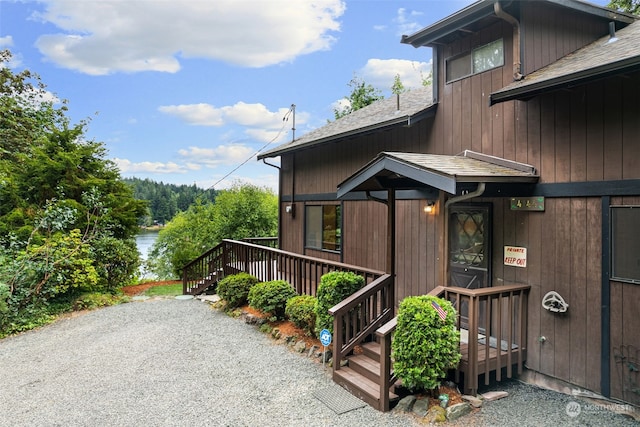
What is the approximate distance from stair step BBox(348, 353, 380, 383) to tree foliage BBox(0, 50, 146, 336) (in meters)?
6.68

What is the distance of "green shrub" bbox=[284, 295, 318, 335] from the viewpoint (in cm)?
576

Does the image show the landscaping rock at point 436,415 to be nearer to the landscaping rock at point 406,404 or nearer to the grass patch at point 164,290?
the landscaping rock at point 406,404

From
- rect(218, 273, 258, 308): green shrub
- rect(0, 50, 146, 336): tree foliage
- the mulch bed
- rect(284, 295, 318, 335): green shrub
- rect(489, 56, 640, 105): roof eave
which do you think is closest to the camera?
rect(489, 56, 640, 105): roof eave

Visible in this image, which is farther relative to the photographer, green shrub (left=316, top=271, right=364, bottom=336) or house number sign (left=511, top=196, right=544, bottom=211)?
green shrub (left=316, top=271, right=364, bottom=336)

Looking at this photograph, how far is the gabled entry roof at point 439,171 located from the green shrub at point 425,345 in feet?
4.01

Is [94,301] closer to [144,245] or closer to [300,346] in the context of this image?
[300,346]

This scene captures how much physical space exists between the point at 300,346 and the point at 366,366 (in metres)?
1.52

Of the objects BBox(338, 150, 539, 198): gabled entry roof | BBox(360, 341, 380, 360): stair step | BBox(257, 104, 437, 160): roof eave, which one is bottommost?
BBox(360, 341, 380, 360): stair step

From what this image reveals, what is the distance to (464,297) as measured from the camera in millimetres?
4219

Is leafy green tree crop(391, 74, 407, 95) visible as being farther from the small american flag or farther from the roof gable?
the small american flag

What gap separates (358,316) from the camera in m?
4.92

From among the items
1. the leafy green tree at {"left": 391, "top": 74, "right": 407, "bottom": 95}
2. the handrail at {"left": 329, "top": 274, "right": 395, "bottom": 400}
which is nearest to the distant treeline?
the leafy green tree at {"left": 391, "top": 74, "right": 407, "bottom": 95}

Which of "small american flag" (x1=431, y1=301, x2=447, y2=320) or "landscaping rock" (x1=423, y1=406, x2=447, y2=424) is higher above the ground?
"small american flag" (x1=431, y1=301, x2=447, y2=320)

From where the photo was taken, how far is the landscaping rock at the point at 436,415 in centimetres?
357
